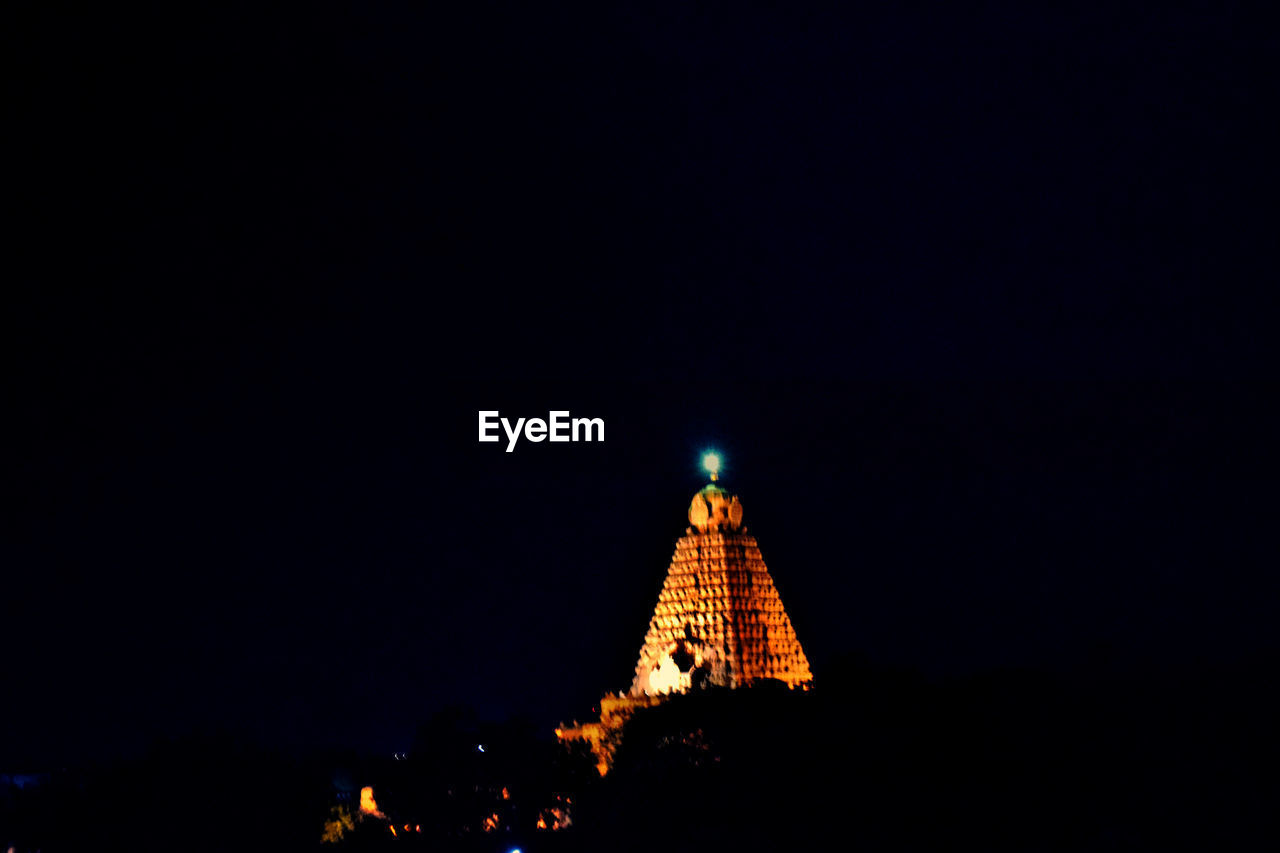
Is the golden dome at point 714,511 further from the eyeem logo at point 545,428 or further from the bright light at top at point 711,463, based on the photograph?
the eyeem logo at point 545,428

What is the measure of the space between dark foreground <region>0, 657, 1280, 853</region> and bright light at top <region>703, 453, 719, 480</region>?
11.3 m

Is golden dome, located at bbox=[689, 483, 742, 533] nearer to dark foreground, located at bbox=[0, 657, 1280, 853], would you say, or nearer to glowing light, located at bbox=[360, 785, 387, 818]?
dark foreground, located at bbox=[0, 657, 1280, 853]

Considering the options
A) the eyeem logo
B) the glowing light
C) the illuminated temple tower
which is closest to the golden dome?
the illuminated temple tower

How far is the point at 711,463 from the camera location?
5231cm

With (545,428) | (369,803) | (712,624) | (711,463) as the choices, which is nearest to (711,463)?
(711,463)

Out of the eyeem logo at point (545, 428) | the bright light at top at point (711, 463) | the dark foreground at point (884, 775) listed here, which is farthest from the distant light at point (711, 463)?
the dark foreground at point (884, 775)

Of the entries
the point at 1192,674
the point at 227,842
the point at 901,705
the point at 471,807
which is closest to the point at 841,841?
the point at 901,705

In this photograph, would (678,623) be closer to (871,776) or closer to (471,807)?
(471,807)

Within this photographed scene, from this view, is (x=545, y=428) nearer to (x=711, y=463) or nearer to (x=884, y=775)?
(x=711, y=463)

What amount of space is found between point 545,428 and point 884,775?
17.0 m

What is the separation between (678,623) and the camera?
49.9m

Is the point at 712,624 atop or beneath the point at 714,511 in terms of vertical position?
beneath

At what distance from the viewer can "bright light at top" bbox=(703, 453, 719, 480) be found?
52.2 m

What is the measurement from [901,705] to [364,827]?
1163 centimetres
